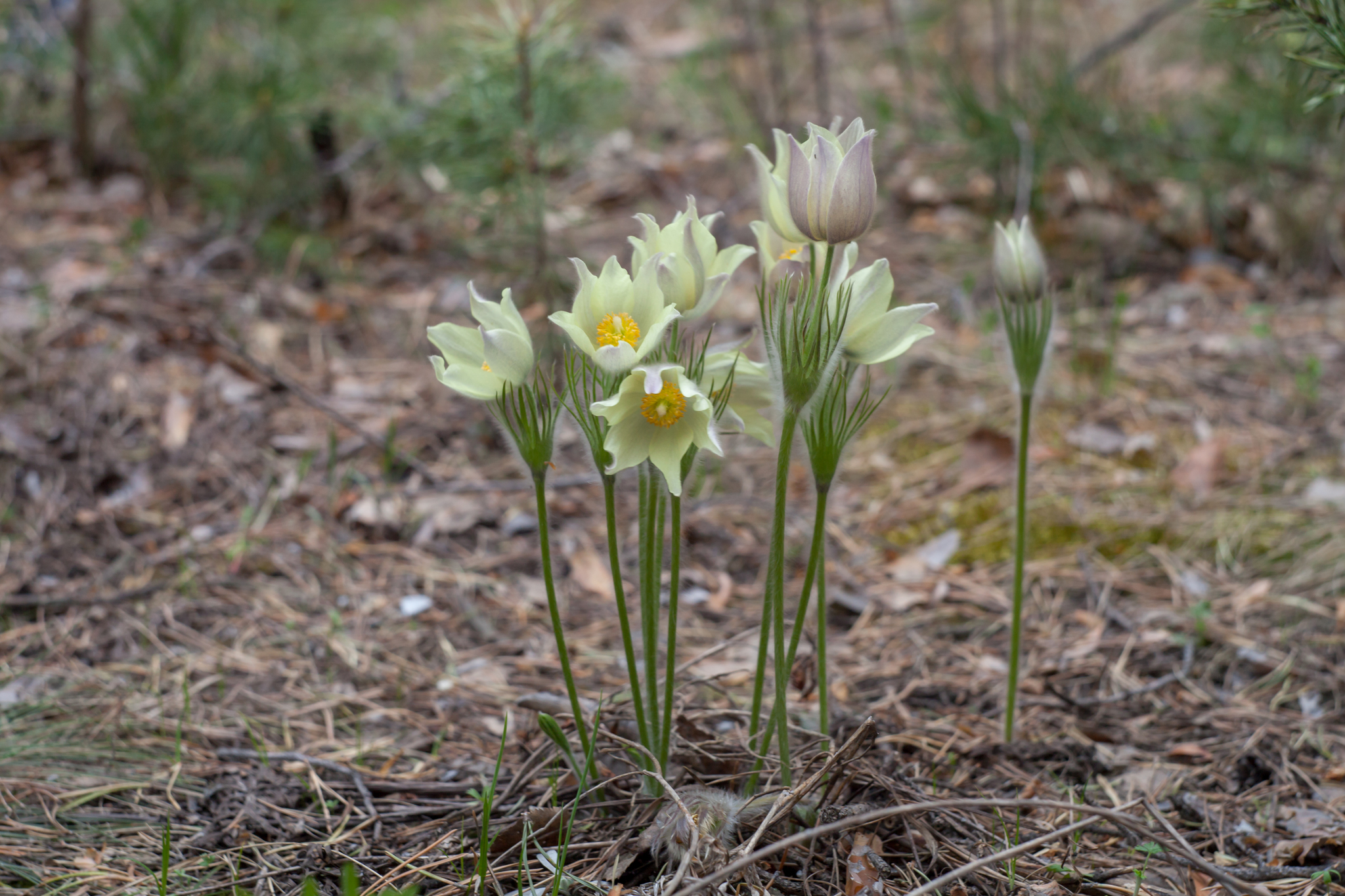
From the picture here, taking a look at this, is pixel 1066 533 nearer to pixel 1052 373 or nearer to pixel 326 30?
pixel 1052 373

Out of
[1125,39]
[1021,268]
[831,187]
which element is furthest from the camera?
[1125,39]

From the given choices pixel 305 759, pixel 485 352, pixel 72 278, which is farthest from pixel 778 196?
pixel 72 278

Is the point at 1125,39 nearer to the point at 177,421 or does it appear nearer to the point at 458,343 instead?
the point at 458,343

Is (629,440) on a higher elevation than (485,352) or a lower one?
lower

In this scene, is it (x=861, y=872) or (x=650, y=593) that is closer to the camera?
(x=861, y=872)

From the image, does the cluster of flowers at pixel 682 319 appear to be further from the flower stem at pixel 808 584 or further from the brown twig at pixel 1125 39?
the brown twig at pixel 1125 39

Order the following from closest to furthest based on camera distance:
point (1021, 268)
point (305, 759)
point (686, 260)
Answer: point (686, 260)
point (1021, 268)
point (305, 759)

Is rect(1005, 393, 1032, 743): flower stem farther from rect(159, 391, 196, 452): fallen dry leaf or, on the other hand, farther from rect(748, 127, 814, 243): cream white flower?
rect(159, 391, 196, 452): fallen dry leaf

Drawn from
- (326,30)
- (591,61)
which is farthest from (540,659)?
(326,30)

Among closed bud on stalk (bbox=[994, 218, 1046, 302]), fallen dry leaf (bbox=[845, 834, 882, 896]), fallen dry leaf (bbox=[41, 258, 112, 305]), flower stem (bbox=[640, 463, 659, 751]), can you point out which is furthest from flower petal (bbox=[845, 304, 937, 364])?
fallen dry leaf (bbox=[41, 258, 112, 305])
